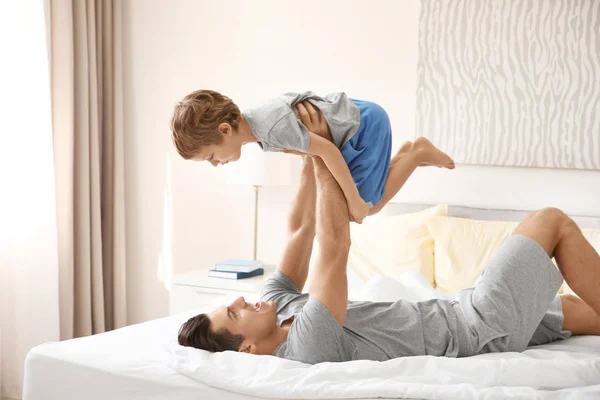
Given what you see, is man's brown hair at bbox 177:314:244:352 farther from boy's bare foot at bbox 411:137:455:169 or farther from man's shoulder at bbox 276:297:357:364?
boy's bare foot at bbox 411:137:455:169

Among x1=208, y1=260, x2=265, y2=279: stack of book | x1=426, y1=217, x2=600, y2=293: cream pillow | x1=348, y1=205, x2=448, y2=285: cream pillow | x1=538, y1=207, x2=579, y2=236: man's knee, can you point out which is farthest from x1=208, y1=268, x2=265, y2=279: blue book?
x1=538, y1=207, x2=579, y2=236: man's knee

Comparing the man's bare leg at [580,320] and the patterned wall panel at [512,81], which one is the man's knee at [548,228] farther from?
the patterned wall panel at [512,81]

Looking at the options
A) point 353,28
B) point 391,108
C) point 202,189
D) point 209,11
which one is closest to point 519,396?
point 391,108

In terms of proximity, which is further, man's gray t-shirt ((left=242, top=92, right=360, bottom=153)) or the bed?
man's gray t-shirt ((left=242, top=92, right=360, bottom=153))

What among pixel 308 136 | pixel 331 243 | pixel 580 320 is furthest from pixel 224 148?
pixel 580 320

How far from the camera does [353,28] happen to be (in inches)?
158

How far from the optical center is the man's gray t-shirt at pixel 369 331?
212cm

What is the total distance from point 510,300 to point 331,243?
57cm

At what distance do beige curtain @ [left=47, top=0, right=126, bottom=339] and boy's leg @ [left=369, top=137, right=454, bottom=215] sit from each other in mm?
2161

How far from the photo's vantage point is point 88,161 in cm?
420

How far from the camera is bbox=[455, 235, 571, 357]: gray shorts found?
2227 mm

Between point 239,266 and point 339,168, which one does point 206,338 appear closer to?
point 339,168

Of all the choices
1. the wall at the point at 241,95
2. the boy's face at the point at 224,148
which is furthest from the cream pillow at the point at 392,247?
the boy's face at the point at 224,148

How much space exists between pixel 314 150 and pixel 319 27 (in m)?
2.10
